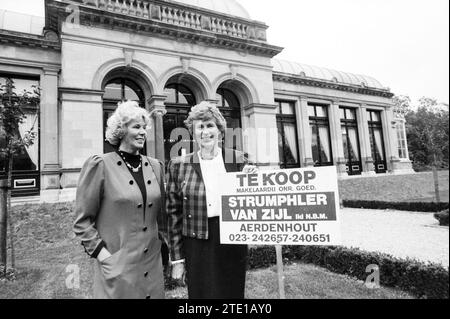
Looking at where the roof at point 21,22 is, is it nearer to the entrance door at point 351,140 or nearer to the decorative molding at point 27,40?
the decorative molding at point 27,40

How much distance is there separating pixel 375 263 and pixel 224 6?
54.9 ft

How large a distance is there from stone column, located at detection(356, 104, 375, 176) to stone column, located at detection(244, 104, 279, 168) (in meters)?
12.4

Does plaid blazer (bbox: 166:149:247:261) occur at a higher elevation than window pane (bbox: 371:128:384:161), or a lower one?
lower

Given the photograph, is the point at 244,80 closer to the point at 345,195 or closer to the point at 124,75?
the point at 124,75

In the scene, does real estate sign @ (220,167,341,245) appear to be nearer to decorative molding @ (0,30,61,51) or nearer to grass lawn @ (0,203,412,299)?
grass lawn @ (0,203,412,299)

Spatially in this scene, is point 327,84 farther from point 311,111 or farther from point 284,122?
point 284,122

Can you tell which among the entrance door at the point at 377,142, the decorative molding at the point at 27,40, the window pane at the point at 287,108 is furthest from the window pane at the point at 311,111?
the decorative molding at the point at 27,40

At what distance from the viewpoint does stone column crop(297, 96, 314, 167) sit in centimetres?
2155

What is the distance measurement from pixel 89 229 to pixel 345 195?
17455mm

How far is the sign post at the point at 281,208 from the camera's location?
291 centimetres

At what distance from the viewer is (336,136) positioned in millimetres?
23625

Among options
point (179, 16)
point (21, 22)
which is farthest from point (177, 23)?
point (21, 22)

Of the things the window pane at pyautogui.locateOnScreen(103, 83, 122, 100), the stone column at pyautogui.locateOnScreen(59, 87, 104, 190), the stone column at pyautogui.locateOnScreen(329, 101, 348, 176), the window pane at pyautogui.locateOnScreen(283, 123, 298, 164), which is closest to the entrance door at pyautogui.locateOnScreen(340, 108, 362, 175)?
the stone column at pyautogui.locateOnScreen(329, 101, 348, 176)
